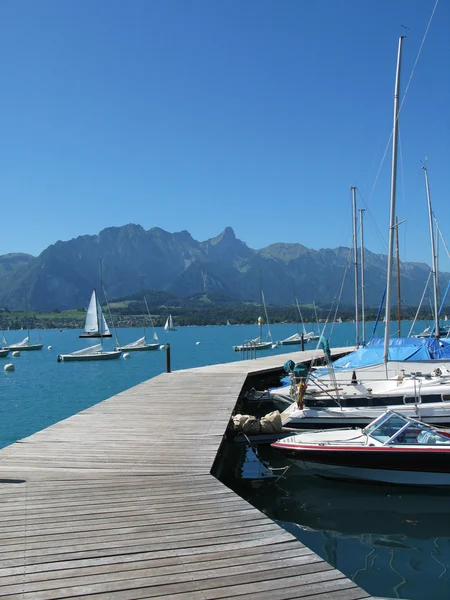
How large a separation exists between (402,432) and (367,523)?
2.51 meters

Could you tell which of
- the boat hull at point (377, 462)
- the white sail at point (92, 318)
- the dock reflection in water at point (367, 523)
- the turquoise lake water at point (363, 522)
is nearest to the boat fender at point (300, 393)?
the turquoise lake water at point (363, 522)

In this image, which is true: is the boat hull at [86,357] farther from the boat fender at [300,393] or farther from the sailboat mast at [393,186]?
the boat fender at [300,393]

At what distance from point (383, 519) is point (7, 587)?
8.42m

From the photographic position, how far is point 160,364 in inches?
2483

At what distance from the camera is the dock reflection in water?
9.23 meters

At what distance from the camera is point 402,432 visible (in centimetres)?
1323

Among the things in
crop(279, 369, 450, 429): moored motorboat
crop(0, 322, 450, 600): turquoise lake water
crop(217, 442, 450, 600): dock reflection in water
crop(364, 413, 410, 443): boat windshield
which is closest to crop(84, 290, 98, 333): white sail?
crop(0, 322, 450, 600): turquoise lake water

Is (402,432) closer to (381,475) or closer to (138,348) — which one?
(381,475)

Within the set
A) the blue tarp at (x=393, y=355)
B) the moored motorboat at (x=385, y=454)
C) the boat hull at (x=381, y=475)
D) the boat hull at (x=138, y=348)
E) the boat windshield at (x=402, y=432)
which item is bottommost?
the boat hull at (x=138, y=348)

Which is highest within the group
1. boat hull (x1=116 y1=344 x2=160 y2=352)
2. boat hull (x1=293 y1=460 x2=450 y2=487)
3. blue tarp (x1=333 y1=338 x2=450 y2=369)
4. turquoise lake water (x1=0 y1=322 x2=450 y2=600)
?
blue tarp (x1=333 y1=338 x2=450 y2=369)

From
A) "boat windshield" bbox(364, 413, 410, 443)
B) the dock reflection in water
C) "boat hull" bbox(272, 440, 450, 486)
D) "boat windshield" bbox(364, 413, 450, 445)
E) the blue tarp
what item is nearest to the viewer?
the dock reflection in water

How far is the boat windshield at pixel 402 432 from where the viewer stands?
13109 millimetres

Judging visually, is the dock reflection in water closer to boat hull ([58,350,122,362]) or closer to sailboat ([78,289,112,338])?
boat hull ([58,350,122,362])

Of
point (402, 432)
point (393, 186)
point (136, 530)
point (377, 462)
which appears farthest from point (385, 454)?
point (393, 186)
